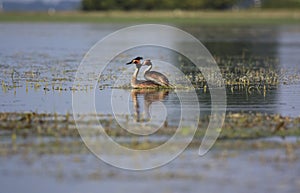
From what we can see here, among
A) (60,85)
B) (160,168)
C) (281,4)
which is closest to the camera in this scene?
(160,168)

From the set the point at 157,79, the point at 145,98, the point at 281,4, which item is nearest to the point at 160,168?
the point at 145,98

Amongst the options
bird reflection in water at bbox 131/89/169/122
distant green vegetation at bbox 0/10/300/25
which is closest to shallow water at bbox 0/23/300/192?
bird reflection in water at bbox 131/89/169/122

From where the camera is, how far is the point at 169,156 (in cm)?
1052

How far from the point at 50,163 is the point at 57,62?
1561 cm

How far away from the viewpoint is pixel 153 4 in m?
103

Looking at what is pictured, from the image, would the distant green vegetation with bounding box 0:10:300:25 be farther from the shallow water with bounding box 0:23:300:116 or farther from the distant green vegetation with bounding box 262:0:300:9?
the shallow water with bounding box 0:23:300:116

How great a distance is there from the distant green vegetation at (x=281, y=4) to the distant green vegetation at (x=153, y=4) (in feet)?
29.3

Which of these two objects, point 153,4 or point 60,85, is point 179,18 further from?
point 60,85

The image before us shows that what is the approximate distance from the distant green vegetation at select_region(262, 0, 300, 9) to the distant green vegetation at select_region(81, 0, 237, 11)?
8.92 metres

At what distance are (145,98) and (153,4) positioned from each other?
88052mm

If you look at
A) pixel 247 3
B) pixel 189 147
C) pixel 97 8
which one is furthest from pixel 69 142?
pixel 247 3

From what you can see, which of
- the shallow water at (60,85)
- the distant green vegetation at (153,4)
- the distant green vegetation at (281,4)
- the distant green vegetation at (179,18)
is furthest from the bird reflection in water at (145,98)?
the distant green vegetation at (281,4)

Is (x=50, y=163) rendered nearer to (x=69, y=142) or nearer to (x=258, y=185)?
(x=69, y=142)

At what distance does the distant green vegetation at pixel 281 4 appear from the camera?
10894 centimetres
